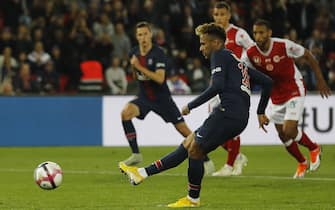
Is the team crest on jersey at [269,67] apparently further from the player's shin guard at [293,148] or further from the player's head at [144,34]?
the player's head at [144,34]

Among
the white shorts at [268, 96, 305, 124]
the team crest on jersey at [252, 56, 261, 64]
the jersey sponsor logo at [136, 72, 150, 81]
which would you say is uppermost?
the team crest on jersey at [252, 56, 261, 64]

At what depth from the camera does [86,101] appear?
1967 centimetres

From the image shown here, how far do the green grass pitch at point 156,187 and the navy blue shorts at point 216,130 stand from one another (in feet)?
2.12

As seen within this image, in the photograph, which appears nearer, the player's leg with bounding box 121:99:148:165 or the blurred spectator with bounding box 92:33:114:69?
the player's leg with bounding box 121:99:148:165

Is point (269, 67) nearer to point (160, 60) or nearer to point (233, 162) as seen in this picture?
point (233, 162)

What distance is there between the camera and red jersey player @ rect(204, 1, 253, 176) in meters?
13.3

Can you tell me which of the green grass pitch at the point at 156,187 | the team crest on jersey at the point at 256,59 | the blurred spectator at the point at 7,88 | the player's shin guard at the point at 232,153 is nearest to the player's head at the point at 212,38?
the green grass pitch at the point at 156,187

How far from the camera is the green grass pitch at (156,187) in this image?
1004 cm

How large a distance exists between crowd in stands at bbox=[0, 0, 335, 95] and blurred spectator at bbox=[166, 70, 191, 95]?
21mm

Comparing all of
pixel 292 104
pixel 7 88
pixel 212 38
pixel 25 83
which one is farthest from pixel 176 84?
pixel 212 38

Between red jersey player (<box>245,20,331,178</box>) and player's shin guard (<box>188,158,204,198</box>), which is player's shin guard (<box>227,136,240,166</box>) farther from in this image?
player's shin guard (<box>188,158,204,198</box>)

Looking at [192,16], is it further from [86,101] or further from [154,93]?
[154,93]

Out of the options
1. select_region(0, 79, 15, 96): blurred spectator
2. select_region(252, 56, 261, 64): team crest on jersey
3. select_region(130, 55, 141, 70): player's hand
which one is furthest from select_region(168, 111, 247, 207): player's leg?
select_region(0, 79, 15, 96): blurred spectator

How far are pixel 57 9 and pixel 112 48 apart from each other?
1649 millimetres
